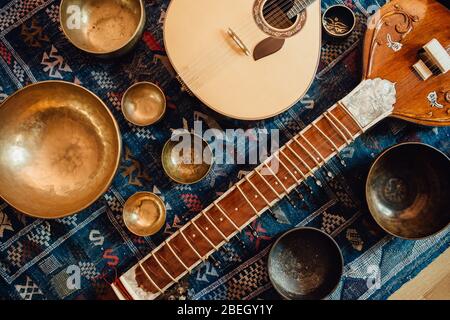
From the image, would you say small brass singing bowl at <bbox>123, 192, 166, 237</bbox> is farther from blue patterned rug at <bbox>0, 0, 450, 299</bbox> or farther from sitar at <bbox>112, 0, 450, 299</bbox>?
sitar at <bbox>112, 0, 450, 299</bbox>

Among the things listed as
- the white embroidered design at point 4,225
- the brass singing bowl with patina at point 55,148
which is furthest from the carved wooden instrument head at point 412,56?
the white embroidered design at point 4,225

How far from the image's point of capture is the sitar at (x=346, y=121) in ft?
6.70

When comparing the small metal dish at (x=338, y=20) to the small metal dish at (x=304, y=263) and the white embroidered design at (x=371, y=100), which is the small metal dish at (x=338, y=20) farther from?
the small metal dish at (x=304, y=263)

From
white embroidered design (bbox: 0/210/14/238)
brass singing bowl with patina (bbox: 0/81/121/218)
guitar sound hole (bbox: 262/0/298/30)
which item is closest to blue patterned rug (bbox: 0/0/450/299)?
white embroidered design (bbox: 0/210/14/238)

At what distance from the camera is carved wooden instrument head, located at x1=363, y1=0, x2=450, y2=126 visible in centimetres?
210

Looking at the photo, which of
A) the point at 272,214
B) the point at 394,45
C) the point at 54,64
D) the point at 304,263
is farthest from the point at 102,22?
the point at 304,263

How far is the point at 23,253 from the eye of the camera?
7.33 feet

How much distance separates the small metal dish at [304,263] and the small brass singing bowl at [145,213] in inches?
23.3

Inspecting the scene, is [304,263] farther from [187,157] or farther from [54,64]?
[54,64]

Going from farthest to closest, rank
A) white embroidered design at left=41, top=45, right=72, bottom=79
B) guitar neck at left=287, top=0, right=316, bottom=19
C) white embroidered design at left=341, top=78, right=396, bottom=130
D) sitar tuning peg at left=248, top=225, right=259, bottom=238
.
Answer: white embroidered design at left=41, top=45, right=72, bottom=79 < sitar tuning peg at left=248, top=225, right=259, bottom=238 < white embroidered design at left=341, top=78, right=396, bottom=130 < guitar neck at left=287, top=0, right=316, bottom=19

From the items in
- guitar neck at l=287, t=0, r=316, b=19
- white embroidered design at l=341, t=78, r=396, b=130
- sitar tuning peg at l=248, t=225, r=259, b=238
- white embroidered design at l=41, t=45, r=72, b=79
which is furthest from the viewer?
white embroidered design at l=41, t=45, r=72, b=79

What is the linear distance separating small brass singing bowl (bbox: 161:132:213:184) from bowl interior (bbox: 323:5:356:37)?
35.8 inches

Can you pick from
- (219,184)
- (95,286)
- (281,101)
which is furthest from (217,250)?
(281,101)
